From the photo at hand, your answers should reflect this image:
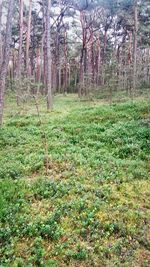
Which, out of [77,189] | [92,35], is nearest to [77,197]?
[77,189]

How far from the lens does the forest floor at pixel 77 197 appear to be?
24.6 ft

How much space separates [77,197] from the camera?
9586mm

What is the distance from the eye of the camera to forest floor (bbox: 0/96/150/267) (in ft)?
24.6

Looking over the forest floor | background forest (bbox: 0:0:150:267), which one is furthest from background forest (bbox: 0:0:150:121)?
the forest floor

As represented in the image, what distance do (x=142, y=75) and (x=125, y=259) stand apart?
35.8 meters

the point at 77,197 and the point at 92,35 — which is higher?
the point at 92,35

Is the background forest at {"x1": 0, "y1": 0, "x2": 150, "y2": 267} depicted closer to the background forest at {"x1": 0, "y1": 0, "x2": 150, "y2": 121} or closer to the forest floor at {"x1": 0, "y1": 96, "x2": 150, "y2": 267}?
the forest floor at {"x1": 0, "y1": 96, "x2": 150, "y2": 267}

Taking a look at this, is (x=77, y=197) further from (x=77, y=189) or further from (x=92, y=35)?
(x=92, y=35)

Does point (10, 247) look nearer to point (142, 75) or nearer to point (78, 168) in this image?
point (78, 168)

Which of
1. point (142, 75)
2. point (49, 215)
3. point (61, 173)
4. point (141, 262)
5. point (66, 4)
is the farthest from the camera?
point (142, 75)

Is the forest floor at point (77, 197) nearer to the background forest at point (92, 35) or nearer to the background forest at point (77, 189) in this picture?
the background forest at point (77, 189)

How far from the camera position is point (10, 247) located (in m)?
7.45

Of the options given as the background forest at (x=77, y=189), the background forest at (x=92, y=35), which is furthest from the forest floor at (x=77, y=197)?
the background forest at (x=92, y=35)

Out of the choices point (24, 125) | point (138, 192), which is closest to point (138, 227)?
point (138, 192)
